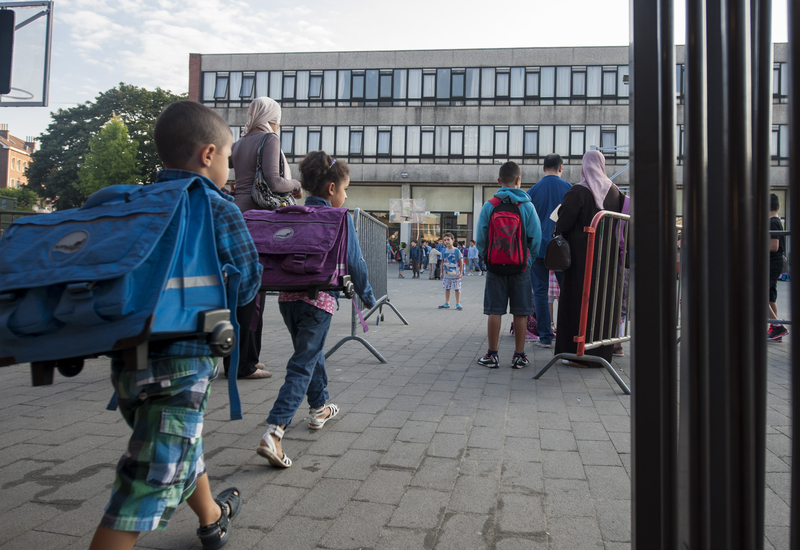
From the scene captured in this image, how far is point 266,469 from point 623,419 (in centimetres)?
234

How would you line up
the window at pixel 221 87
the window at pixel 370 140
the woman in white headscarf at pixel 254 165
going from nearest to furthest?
the woman in white headscarf at pixel 254 165 < the window at pixel 370 140 < the window at pixel 221 87

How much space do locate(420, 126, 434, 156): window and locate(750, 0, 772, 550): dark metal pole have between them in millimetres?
36250

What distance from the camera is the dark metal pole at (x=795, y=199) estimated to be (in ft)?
2.75

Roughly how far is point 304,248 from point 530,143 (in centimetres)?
3408

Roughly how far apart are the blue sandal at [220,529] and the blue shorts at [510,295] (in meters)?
3.62

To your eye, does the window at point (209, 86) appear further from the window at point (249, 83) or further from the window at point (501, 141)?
the window at point (501, 141)

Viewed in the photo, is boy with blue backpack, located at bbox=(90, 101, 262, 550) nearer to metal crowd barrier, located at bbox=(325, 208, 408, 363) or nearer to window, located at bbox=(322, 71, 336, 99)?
metal crowd barrier, located at bbox=(325, 208, 408, 363)

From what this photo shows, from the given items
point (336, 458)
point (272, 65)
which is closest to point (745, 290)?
point (336, 458)

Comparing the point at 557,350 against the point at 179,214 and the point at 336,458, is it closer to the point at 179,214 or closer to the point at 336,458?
the point at 336,458

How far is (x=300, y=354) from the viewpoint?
3.21 m

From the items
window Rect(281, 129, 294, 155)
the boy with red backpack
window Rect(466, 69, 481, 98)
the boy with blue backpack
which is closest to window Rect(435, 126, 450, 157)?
window Rect(466, 69, 481, 98)

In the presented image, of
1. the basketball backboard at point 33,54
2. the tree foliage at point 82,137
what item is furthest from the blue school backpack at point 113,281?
the tree foliage at point 82,137

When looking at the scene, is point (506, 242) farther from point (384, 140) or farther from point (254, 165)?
point (384, 140)

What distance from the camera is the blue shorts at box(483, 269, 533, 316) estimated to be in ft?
18.2
